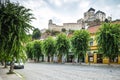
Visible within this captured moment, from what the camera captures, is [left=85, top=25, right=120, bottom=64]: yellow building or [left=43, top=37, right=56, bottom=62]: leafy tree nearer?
[left=85, top=25, right=120, bottom=64]: yellow building

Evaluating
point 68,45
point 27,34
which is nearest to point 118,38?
point 68,45

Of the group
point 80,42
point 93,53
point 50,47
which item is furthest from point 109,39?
point 50,47

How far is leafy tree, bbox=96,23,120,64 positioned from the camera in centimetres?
4922

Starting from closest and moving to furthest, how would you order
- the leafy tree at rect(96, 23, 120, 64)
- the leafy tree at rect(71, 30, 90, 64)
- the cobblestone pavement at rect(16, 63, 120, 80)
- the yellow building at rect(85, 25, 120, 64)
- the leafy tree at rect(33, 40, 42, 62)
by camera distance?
the cobblestone pavement at rect(16, 63, 120, 80) < the leafy tree at rect(96, 23, 120, 64) < the leafy tree at rect(71, 30, 90, 64) < the yellow building at rect(85, 25, 120, 64) < the leafy tree at rect(33, 40, 42, 62)

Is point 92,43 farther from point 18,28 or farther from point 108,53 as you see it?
point 18,28

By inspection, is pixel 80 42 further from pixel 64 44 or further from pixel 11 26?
pixel 11 26

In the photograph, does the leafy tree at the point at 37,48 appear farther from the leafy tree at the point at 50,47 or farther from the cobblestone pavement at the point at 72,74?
the cobblestone pavement at the point at 72,74

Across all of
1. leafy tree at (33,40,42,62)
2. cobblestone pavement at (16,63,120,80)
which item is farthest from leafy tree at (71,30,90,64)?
leafy tree at (33,40,42,62)

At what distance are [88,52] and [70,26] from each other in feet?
345

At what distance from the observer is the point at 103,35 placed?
4997 centimetres

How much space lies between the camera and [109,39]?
49906 mm

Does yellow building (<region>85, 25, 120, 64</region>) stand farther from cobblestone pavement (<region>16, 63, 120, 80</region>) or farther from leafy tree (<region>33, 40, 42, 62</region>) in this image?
cobblestone pavement (<region>16, 63, 120, 80</region>)

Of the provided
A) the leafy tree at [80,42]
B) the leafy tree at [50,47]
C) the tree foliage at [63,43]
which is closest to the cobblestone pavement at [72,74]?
the leafy tree at [80,42]

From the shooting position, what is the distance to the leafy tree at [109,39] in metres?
49.2
